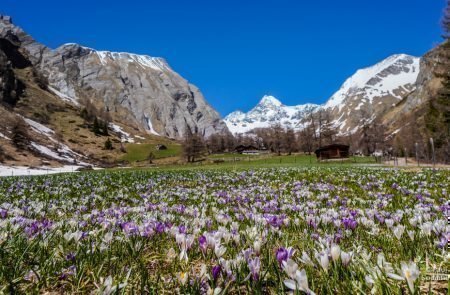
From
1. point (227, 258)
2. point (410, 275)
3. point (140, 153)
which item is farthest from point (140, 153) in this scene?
point (410, 275)

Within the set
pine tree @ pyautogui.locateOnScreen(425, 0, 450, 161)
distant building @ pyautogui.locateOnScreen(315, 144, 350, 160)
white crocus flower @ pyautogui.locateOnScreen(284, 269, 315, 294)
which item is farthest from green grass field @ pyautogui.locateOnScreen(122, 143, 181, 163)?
white crocus flower @ pyautogui.locateOnScreen(284, 269, 315, 294)

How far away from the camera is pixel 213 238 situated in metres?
3.02

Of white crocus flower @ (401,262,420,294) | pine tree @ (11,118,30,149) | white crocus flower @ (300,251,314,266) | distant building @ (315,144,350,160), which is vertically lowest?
white crocus flower @ (300,251,314,266)

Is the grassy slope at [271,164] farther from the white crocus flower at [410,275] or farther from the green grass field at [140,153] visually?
the green grass field at [140,153]

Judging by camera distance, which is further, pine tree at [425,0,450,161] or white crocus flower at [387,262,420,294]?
pine tree at [425,0,450,161]

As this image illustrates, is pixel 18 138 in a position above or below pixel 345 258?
above

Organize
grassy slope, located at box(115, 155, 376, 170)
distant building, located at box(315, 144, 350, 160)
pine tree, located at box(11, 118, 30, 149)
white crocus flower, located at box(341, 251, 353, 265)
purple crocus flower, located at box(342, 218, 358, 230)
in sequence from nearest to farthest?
white crocus flower, located at box(341, 251, 353, 265), purple crocus flower, located at box(342, 218, 358, 230), grassy slope, located at box(115, 155, 376, 170), pine tree, located at box(11, 118, 30, 149), distant building, located at box(315, 144, 350, 160)

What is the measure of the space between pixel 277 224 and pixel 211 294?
2555 mm

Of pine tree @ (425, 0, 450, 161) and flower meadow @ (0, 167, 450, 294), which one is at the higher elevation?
pine tree @ (425, 0, 450, 161)

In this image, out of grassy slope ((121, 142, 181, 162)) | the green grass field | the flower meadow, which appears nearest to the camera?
the flower meadow

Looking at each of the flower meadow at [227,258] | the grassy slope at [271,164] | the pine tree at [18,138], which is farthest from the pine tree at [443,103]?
the pine tree at [18,138]

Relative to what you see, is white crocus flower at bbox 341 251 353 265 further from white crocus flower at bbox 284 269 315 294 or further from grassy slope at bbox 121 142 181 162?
grassy slope at bbox 121 142 181 162

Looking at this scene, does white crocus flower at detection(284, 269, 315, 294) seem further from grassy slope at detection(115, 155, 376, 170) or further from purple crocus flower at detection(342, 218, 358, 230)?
grassy slope at detection(115, 155, 376, 170)

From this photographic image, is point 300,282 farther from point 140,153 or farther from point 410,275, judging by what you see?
point 140,153
